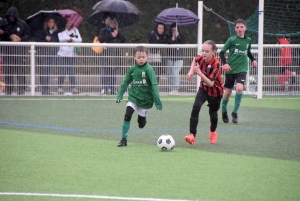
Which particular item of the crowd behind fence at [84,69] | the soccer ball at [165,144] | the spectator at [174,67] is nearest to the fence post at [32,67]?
the crowd behind fence at [84,69]

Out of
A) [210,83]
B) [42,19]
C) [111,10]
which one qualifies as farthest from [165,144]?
[42,19]

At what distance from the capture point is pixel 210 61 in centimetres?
1053

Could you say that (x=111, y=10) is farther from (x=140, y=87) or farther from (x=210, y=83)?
(x=210, y=83)

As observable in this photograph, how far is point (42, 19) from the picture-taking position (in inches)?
860

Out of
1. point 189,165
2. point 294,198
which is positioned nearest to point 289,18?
point 189,165

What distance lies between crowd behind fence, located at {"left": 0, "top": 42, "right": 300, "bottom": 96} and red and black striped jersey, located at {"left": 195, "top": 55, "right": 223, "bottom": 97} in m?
9.18

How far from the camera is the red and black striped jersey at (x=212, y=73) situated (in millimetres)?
10453

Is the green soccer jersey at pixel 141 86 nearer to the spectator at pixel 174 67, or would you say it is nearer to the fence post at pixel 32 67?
the fence post at pixel 32 67

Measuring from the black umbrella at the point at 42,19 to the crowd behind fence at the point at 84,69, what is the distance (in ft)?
7.13

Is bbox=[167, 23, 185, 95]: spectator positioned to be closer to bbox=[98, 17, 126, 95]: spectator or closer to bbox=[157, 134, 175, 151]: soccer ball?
bbox=[98, 17, 126, 95]: spectator

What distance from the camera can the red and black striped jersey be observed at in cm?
1045

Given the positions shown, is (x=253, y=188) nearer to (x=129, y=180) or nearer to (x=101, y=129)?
A: (x=129, y=180)

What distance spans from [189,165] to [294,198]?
2.00m

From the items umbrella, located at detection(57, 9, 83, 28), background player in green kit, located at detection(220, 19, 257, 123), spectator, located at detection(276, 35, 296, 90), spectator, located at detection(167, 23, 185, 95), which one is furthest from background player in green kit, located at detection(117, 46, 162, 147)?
umbrella, located at detection(57, 9, 83, 28)
